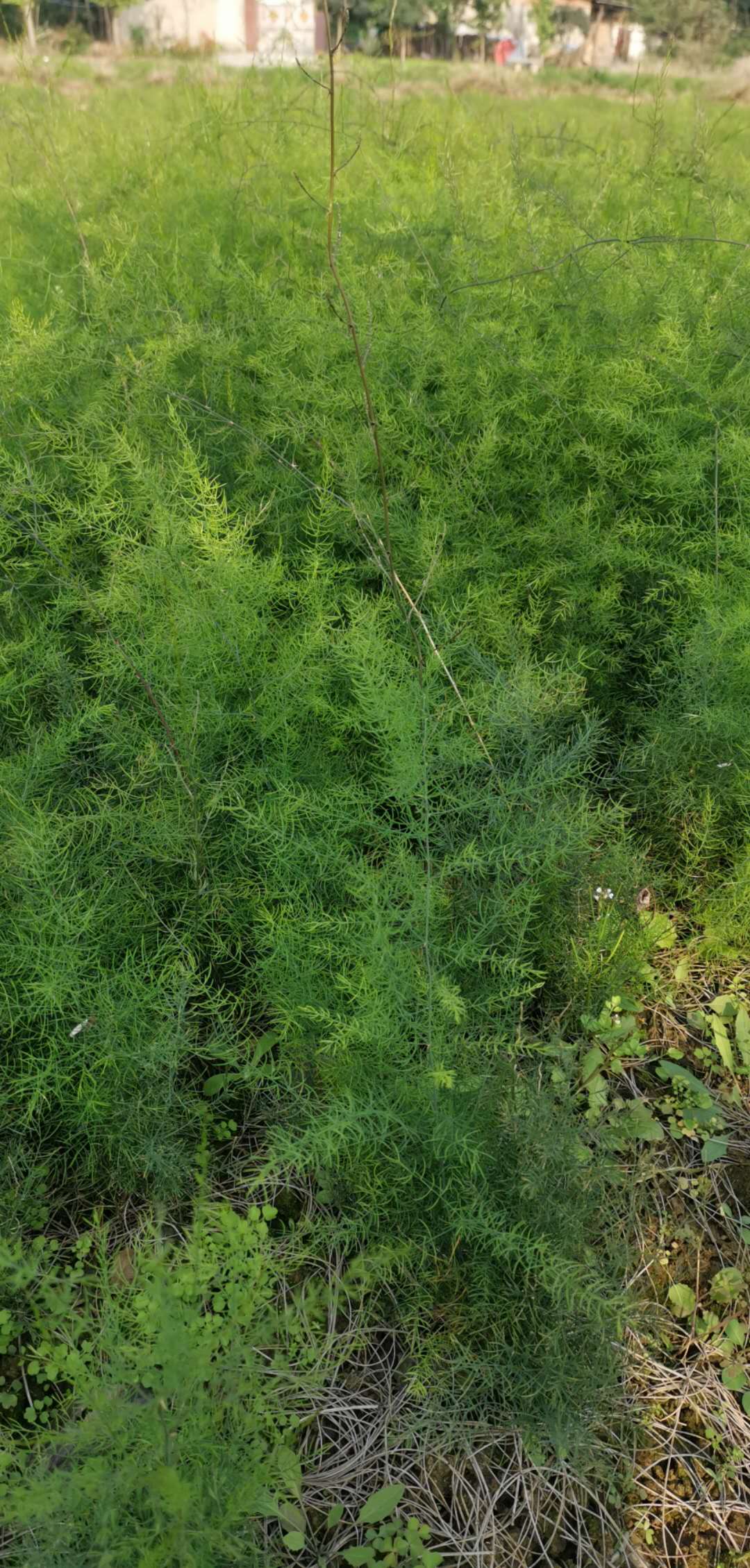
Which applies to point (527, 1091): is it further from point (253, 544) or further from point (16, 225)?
point (16, 225)

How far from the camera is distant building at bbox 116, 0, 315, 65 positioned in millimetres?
7078

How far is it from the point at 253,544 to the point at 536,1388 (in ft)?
5.94

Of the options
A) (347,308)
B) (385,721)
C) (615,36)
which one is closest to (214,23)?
(347,308)

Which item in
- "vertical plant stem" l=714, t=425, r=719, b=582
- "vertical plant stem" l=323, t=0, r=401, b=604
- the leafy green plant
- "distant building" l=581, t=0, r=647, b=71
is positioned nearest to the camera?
the leafy green plant

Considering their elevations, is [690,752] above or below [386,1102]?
above

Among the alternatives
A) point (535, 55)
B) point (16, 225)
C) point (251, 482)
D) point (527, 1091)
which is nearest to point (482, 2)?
point (535, 55)

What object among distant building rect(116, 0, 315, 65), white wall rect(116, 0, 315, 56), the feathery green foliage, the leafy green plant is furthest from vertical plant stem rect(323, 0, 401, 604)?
white wall rect(116, 0, 315, 56)

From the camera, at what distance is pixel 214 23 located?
7223mm

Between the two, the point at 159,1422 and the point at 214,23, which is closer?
the point at 159,1422

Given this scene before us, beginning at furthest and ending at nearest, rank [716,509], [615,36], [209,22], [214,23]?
1. [615,36]
2. [209,22]
3. [214,23]
4. [716,509]

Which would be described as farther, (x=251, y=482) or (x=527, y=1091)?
(x=251, y=482)

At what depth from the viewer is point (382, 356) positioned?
7.75 feet

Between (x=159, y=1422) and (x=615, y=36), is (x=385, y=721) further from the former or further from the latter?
(x=615, y=36)

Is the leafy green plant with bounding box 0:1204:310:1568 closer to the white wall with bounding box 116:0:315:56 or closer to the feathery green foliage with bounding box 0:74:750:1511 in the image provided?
the feathery green foliage with bounding box 0:74:750:1511
